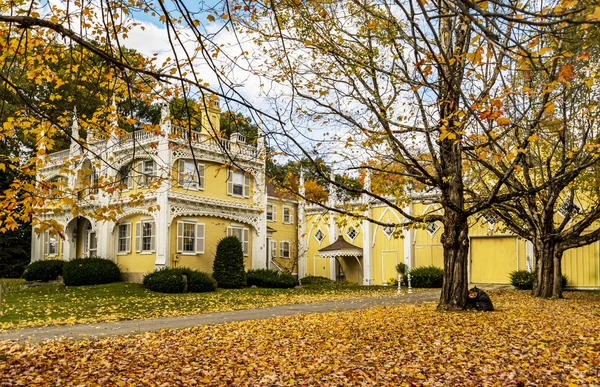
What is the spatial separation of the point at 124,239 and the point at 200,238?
3869 millimetres

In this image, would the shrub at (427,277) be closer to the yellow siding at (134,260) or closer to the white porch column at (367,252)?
the white porch column at (367,252)

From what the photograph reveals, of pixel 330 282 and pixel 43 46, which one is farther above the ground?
pixel 43 46

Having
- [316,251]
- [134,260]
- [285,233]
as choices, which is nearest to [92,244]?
[134,260]

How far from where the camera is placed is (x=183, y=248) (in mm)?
25719

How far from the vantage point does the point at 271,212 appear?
116 ft

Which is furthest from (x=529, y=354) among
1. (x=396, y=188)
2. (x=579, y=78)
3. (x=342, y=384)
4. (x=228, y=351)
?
(x=579, y=78)

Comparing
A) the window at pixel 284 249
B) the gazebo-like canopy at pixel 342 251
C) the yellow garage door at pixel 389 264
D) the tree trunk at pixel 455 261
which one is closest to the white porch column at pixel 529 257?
the yellow garage door at pixel 389 264

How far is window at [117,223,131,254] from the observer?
87.0ft

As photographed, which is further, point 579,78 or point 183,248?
point 183,248

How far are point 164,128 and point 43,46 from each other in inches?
646

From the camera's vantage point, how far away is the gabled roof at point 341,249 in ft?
102

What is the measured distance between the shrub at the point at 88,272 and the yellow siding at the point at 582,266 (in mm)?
21198

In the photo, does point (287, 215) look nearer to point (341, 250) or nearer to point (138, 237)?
point (341, 250)

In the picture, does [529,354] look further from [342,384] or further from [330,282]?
[330,282]
